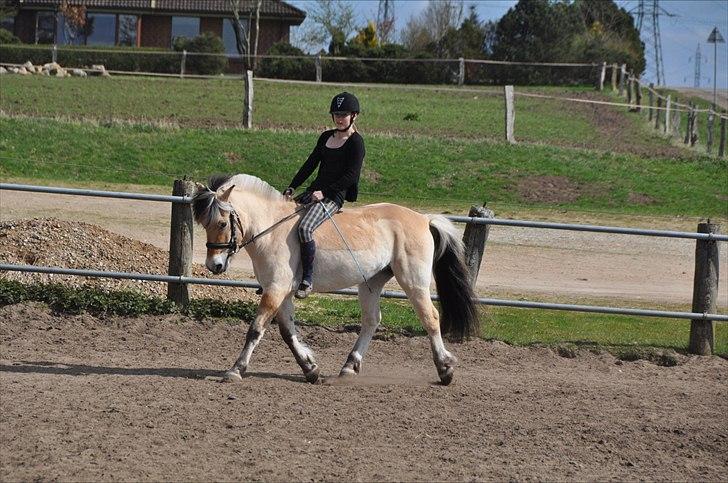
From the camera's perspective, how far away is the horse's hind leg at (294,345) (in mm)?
9469

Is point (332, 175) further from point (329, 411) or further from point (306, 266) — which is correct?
point (329, 411)

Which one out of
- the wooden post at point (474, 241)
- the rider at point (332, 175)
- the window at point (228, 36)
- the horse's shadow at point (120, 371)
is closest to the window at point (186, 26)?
the window at point (228, 36)

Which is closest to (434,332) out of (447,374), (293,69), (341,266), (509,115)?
(447,374)

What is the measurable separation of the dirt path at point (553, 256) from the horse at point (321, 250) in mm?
4669

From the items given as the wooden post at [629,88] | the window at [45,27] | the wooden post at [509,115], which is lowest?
the wooden post at [509,115]

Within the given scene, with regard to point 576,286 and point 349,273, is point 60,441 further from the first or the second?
point 576,286

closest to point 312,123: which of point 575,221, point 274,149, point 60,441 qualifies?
point 274,149

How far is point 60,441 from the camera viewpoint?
733 cm

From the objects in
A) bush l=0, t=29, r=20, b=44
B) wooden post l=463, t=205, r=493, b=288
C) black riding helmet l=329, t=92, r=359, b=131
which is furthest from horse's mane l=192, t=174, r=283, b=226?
bush l=0, t=29, r=20, b=44

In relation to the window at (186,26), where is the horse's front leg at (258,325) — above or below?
below

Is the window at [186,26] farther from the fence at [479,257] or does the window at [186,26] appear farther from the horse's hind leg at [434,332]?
the horse's hind leg at [434,332]

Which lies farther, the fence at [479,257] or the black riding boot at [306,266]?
the fence at [479,257]

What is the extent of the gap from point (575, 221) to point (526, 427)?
39.4 ft

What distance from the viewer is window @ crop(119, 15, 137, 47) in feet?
179
